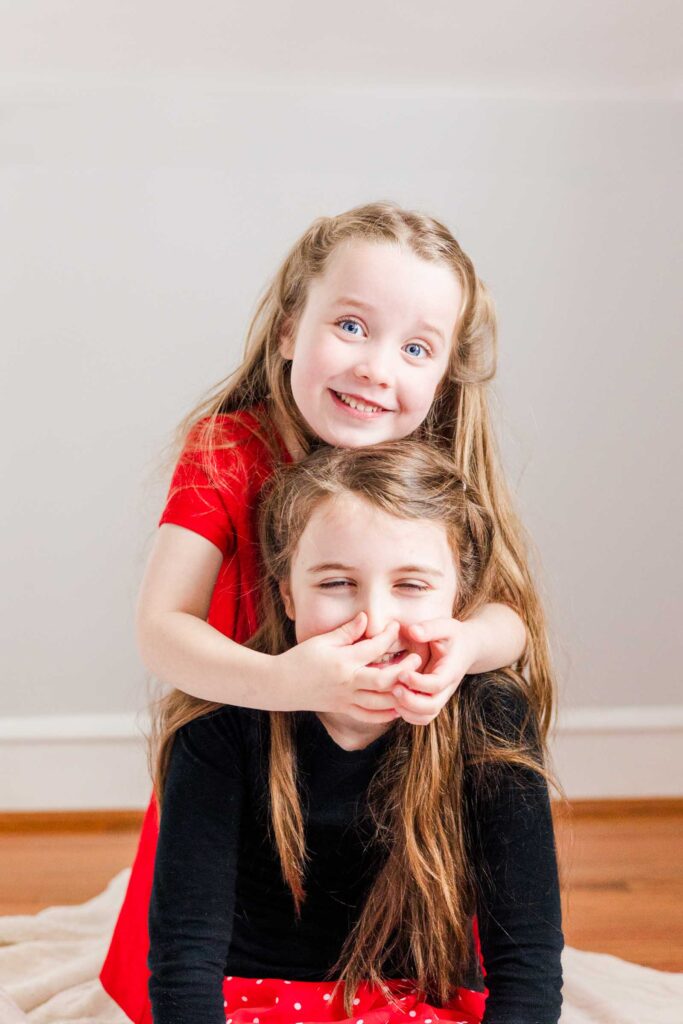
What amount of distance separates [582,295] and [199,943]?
1.49 metres

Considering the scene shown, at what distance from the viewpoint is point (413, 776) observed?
3.74ft

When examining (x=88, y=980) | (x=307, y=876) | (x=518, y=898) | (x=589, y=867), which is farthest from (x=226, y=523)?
(x=589, y=867)

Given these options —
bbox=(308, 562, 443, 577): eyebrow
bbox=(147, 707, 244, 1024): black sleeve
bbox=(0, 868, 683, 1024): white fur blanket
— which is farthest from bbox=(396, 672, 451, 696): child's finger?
bbox=(0, 868, 683, 1024): white fur blanket

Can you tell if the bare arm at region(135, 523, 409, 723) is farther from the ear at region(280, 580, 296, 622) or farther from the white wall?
the white wall

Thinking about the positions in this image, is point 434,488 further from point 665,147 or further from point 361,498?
point 665,147

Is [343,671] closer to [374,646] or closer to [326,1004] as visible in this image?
[374,646]

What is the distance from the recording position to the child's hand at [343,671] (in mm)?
1029

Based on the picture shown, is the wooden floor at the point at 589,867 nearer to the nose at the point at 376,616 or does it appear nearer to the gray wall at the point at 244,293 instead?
the gray wall at the point at 244,293

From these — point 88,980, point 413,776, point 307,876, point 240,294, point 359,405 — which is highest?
point 240,294

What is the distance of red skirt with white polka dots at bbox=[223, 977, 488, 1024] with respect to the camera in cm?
111

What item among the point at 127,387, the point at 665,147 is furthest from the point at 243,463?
the point at 665,147

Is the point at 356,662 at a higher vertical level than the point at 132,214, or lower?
lower

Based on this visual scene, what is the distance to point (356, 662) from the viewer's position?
1.03m

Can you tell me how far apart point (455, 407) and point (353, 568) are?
0.29 meters
